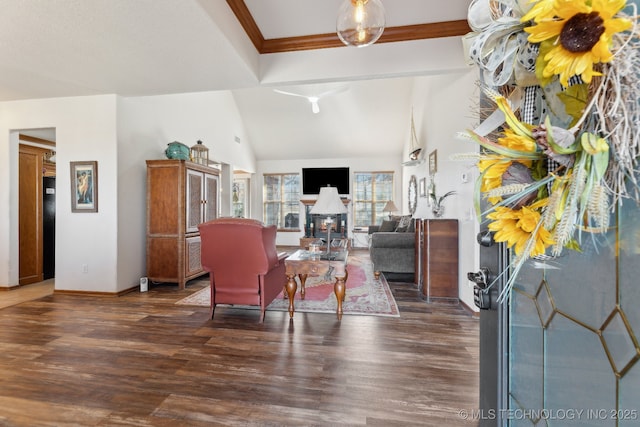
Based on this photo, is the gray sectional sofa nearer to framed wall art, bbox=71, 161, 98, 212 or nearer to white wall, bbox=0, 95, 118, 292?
white wall, bbox=0, 95, 118, 292

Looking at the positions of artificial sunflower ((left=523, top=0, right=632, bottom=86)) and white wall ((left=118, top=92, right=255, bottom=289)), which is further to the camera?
white wall ((left=118, top=92, right=255, bottom=289))

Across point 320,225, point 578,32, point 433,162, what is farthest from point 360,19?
point 320,225

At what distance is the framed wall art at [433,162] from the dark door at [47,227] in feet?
21.0

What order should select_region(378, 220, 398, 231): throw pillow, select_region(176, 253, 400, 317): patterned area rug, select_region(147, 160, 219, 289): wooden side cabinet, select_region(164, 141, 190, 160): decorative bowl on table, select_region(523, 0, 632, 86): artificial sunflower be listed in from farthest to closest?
1. select_region(378, 220, 398, 231): throw pillow
2. select_region(164, 141, 190, 160): decorative bowl on table
3. select_region(147, 160, 219, 289): wooden side cabinet
4. select_region(176, 253, 400, 317): patterned area rug
5. select_region(523, 0, 632, 86): artificial sunflower

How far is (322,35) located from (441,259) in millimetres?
2936

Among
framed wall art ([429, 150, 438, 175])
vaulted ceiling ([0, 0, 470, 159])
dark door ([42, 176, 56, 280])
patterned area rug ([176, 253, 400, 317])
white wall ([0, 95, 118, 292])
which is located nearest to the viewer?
vaulted ceiling ([0, 0, 470, 159])

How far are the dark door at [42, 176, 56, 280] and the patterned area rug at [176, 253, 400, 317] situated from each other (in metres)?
3.03

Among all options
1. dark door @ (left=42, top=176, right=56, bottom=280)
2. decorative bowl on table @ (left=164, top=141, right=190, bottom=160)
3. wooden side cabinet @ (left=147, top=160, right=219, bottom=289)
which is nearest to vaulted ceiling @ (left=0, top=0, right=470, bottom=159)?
decorative bowl on table @ (left=164, top=141, right=190, bottom=160)

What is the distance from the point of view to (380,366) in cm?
207

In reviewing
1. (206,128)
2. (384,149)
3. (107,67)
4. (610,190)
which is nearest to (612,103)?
(610,190)

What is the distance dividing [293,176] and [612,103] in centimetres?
892

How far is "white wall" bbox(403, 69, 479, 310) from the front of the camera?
3.08 meters

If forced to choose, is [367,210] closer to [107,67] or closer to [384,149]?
[384,149]

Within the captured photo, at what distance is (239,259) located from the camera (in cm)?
277
